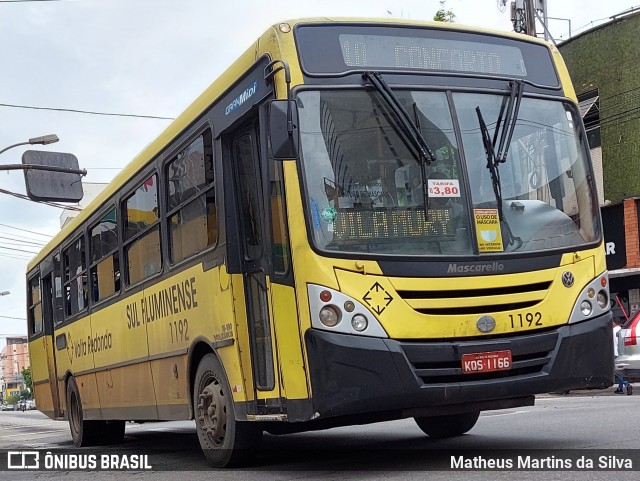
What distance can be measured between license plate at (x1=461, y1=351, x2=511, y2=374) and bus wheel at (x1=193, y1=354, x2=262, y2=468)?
2077 millimetres

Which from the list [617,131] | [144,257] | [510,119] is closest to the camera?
[510,119]

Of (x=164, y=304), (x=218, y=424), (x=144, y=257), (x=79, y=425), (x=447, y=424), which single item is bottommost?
(x=447, y=424)

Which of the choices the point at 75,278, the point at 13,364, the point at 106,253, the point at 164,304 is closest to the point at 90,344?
the point at 75,278

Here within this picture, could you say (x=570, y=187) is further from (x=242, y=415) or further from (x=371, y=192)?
(x=242, y=415)

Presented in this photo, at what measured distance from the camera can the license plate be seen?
6.80 meters

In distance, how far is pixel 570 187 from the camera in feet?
25.2

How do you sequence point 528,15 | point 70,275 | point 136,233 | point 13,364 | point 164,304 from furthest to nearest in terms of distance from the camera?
point 13,364
point 528,15
point 70,275
point 136,233
point 164,304

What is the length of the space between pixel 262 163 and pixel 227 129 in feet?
2.88

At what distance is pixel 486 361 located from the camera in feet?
22.5

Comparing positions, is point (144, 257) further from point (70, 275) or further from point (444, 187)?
point (70, 275)

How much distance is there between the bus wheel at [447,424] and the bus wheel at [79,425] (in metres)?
6.00

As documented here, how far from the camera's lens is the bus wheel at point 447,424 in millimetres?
9711

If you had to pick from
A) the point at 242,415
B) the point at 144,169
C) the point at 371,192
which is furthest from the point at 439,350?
the point at 144,169

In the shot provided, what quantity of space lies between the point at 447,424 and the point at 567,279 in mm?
2988
